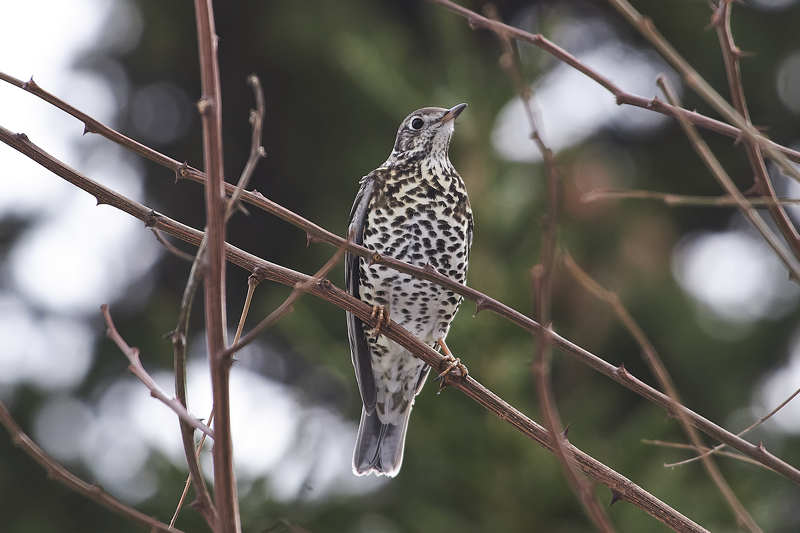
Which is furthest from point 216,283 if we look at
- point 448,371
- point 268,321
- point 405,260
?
point 405,260

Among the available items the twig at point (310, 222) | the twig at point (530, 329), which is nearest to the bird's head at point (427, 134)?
the twig at point (530, 329)

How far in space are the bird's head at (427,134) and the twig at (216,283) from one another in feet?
7.76

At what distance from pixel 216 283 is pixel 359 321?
7.83ft

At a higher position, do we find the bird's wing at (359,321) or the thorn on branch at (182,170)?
the thorn on branch at (182,170)

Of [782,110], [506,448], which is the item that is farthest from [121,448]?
[782,110]

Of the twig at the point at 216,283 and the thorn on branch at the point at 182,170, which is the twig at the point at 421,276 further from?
the twig at the point at 216,283

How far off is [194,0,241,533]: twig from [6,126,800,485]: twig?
38 cm

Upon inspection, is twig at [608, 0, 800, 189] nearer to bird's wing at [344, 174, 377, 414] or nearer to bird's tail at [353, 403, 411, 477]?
bird's wing at [344, 174, 377, 414]

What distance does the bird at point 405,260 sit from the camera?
3422mm

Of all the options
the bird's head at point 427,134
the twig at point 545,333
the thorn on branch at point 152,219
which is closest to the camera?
the twig at point 545,333

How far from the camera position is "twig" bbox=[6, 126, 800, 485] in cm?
165

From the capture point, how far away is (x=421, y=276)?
1.93 m

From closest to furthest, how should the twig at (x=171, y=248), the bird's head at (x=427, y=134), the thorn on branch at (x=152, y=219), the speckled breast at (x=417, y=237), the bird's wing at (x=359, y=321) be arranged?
the twig at (x=171, y=248) → the thorn on branch at (x=152, y=219) → the speckled breast at (x=417, y=237) → the bird's wing at (x=359, y=321) → the bird's head at (x=427, y=134)

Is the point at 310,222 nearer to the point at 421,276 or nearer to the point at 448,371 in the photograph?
the point at 421,276
